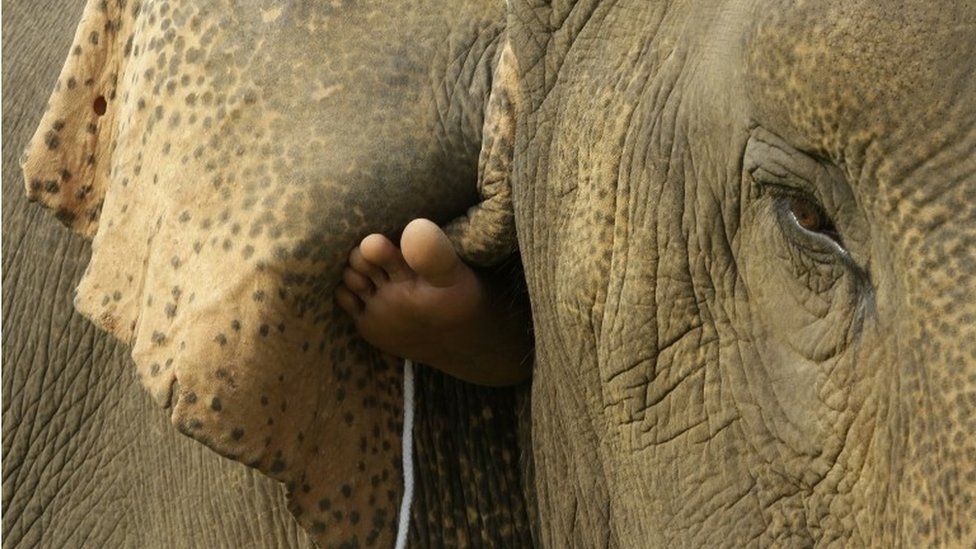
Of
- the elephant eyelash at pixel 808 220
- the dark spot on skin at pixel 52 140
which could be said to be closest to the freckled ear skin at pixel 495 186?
the elephant eyelash at pixel 808 220

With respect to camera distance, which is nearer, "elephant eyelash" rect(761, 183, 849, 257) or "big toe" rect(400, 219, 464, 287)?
"elephant eyelash" rect(761, 183, 849, 257)

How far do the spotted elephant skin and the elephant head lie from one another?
14cm

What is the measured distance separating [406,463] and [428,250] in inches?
14.1

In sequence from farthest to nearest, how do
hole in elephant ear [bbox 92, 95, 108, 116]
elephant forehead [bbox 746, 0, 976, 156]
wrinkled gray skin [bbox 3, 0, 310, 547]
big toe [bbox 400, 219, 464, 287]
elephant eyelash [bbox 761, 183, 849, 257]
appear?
wrinkled gray skin [bbox 3, 0, 310, 547] < hole in elephant ear [bbox 92, 95, 108, 116] < big toe [bbox 400, 219, 464, 287] < elephant eyelash [bbox 761, 183, 849, 257] < elephant forehead [bbox 746, 0, 976, 156]

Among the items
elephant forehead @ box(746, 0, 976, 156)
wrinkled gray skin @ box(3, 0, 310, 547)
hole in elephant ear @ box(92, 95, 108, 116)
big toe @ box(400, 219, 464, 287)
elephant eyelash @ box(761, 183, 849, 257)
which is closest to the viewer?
elephant forehead @ box(746, 0, 976, 156)

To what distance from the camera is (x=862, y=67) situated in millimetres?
1388

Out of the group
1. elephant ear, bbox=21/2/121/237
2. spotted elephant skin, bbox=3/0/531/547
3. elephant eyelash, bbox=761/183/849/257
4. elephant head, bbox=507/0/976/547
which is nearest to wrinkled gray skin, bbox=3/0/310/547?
spotted elephant skin, bbox=3/0/531/547

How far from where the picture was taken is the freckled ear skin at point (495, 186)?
1.91m

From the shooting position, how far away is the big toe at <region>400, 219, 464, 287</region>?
187 cm

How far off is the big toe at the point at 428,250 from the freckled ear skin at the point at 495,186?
0.05m

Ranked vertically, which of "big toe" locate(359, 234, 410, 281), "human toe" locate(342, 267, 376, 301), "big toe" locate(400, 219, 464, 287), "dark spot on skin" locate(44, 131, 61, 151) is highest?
"big toe" locate(400, 219, 464, 287)

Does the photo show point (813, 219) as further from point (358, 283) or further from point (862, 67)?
point (358, 283)

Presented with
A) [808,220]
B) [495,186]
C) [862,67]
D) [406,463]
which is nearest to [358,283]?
[495,186]

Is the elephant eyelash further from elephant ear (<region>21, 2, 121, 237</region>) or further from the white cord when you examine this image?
elephant ear (<region>21, 2, 121, 237</region>)
